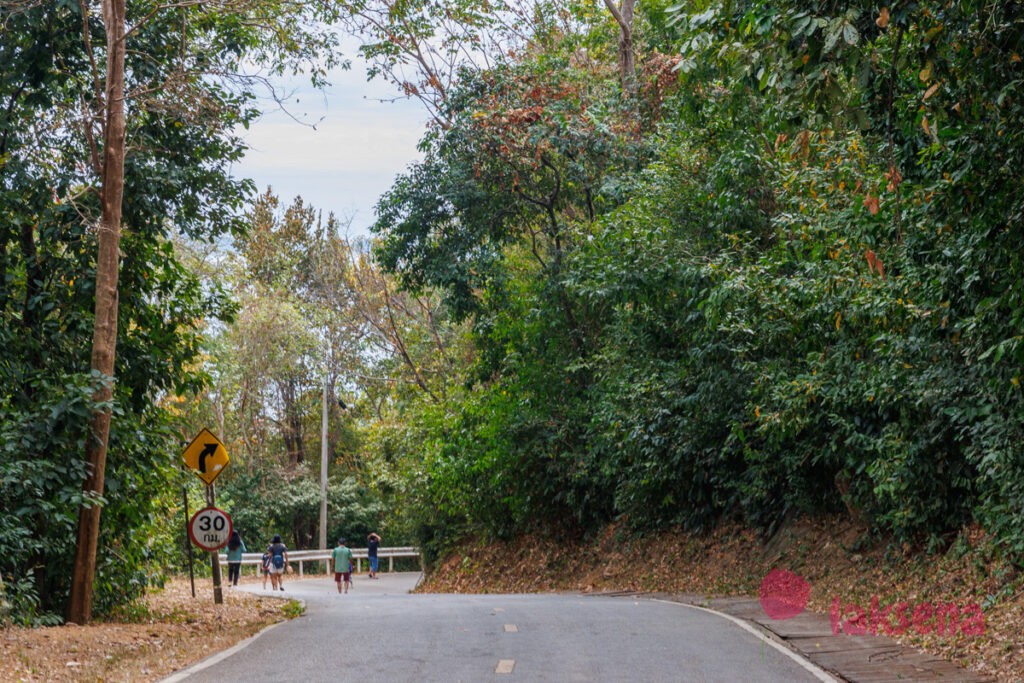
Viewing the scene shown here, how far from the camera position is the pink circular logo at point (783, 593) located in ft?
55.9

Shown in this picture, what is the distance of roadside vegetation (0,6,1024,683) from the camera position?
9.70 meters

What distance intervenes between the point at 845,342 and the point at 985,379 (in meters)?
3.86

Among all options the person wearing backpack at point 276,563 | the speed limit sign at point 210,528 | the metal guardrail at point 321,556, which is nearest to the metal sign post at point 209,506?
the speed limit sign at point 210,528

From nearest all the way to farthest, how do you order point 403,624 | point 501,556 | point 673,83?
point 403,624 → point 673,83 → point 501,556

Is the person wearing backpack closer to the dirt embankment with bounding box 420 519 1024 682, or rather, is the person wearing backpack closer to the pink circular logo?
the dirt embankment with bounding box 420 519 1024 682

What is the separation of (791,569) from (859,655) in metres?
9.55

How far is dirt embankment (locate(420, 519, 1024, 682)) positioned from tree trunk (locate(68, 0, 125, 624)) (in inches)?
417

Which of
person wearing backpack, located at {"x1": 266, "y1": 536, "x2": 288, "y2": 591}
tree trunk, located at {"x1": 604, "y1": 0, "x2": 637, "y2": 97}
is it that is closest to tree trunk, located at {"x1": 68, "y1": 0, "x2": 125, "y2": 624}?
tree trunk, located at {"x1": 604, "y1": 0, "x2": 637, "y2": 97}

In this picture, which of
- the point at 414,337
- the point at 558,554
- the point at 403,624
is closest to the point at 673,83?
the point at 558,554

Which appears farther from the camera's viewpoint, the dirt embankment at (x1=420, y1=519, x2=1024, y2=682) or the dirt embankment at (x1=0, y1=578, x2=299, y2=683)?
the dirt embankment at (x1=420, y1=519, x2=1024, y2=682)

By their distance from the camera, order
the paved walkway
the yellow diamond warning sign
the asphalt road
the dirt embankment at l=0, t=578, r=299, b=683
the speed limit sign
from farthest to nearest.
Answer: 1. the yellow diamond warning sign
2. the speed limit sign
3. the dirt embankment at l=0, t=578, r=299, b=683
4. the paved walkway
5. the asphalt road

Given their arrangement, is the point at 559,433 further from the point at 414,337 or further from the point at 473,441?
the point at 414,337

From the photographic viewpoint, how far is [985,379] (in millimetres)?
12211

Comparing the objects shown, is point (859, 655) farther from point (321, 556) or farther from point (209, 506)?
point (321, 556)
